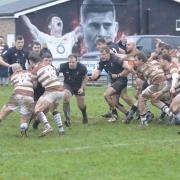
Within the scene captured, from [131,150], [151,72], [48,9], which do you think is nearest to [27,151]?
[131,150]

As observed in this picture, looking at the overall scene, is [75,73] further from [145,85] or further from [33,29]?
[33,29]

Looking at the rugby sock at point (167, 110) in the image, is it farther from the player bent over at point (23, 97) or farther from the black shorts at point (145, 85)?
the player bent over at point (23, 97)

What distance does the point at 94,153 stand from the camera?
11.2m

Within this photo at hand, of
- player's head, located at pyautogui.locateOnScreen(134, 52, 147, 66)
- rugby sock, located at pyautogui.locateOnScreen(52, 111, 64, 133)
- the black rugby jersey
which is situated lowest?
rugby sock, located at pyautogui.locateOnScreen(52, 111, 64, 133)

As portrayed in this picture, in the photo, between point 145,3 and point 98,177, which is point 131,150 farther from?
point 145,3

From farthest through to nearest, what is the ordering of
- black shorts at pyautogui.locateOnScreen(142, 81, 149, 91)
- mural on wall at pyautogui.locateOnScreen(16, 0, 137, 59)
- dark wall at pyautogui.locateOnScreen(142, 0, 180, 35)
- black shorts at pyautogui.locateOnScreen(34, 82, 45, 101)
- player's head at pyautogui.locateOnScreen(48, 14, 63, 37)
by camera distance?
dark wall at pyautogui.locateOnScreen(142, 0, 180, 35), player's head at pyautogui.locateOnScreen(48, 14, 63, 37), mural on wall at pyautogui.locateOnScreen(16, 0, 137, 59), black shorts at pyautogui.locateOnScreen(142, 81, 149, 91), black shorts at pyautogui.locateOnScreen(34, 82, 45, 101)

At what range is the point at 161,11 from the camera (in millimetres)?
42156

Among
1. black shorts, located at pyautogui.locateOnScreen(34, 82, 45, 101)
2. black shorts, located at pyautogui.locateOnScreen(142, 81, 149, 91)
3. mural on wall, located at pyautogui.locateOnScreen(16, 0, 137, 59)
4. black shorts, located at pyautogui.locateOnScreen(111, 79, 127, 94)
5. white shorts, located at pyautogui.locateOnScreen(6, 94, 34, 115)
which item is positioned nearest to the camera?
white shorts, located at pyautogui.locateOnScreen(6, 94, 34, 115)

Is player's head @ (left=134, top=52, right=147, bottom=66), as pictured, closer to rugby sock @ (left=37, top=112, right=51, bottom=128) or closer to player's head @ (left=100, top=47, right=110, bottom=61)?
player's head @ (left=100, top=47, right=110, bottom=61)

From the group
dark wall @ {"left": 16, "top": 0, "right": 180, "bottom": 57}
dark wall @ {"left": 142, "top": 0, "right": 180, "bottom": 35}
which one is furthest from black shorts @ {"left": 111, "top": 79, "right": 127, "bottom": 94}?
dark wall @ {"left": 142, "top": 0, "right": 180, "bottom": 35}

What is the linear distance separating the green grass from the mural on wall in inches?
915

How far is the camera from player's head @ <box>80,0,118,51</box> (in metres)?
39.6

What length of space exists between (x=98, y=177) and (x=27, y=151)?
235 cm

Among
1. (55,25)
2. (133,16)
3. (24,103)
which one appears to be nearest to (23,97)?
(24,103)
